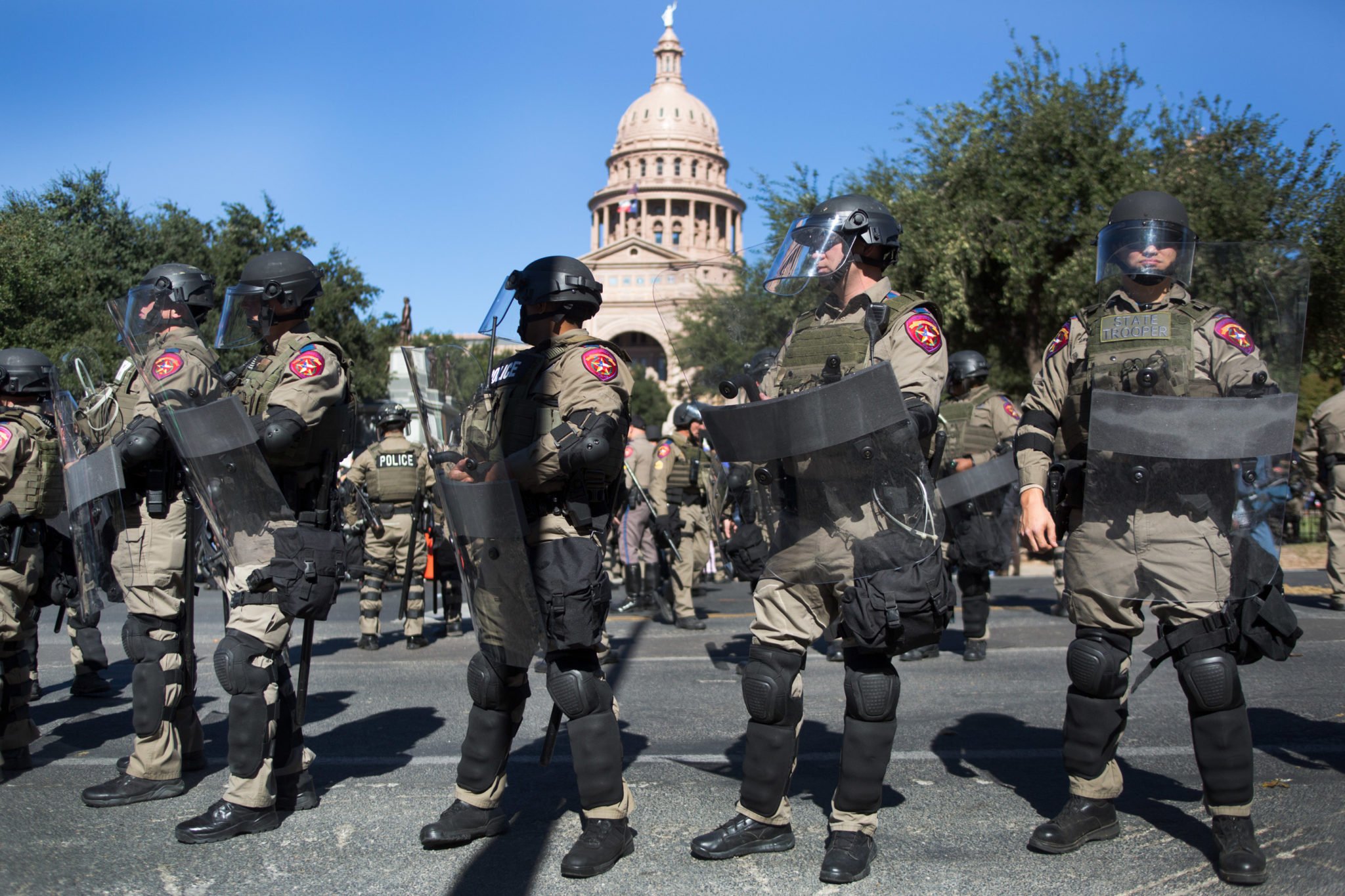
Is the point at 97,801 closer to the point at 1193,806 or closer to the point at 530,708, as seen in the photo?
the point at 530,708

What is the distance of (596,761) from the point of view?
Answer: 367 cm

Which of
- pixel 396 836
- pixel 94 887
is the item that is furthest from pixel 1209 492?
pixel 94 887

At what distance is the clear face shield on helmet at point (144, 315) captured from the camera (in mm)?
4238

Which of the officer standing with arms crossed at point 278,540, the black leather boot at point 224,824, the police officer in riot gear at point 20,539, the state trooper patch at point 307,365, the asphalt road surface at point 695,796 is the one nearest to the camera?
the asphalt road surface at point 695,796

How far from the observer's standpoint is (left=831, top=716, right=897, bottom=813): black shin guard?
11.5ft

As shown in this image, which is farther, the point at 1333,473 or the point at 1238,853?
the point at 1333,473

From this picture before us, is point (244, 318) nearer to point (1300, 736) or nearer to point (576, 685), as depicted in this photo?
point (576, 685)

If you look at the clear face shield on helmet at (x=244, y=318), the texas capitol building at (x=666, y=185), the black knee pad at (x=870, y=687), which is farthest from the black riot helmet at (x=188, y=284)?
the texas capitol building at (x=666, y=185)

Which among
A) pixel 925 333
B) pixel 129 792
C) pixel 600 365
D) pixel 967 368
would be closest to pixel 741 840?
pixel 600 365

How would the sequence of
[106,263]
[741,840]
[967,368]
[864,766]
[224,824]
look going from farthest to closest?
[106,263] → [967,368] → [224,824] → [741,840] → [864,766]

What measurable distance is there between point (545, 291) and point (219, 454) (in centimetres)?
126

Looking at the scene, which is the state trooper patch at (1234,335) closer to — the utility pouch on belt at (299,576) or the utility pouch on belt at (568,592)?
the utility pouch on belt at (568,592)

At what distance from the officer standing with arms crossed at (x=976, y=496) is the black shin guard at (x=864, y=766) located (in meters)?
4.41

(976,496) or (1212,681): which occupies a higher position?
(976,496)
